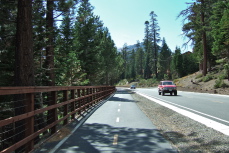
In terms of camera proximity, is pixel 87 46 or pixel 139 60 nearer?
pixel 87 46

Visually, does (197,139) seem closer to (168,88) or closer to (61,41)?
(61,41)

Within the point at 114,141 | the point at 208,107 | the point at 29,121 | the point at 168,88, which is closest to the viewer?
the point at 29,121

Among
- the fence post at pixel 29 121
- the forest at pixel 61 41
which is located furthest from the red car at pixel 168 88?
the fence post at pixel 29 121

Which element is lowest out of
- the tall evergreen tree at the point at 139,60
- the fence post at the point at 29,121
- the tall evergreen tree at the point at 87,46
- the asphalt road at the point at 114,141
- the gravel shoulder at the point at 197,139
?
the asphalt road at the point at 114,141

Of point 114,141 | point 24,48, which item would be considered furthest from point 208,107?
point 24,48

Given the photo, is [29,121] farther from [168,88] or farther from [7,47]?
[168,88]

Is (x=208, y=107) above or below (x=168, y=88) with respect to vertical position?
below

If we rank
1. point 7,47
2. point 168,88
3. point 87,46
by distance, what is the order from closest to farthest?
point 7,47
point 168,88
point 87,46

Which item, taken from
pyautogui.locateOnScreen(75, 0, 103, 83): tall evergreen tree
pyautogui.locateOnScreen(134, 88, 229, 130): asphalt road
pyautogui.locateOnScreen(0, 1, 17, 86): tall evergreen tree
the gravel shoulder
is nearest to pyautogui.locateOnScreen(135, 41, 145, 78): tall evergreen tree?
pyautogui.locateOnScreen(75, 0, 103, 83): tall evergreen tree

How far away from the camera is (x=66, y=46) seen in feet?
50.1

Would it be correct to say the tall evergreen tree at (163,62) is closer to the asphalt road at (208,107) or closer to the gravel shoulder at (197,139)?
the asphalt road at (208,107)

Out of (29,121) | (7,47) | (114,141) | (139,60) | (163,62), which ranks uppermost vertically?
(139,60)

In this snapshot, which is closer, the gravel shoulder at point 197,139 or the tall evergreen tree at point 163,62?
the gravel shoulder at point 197,139

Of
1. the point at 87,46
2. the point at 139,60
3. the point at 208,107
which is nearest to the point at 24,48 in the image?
the point at 208,107
